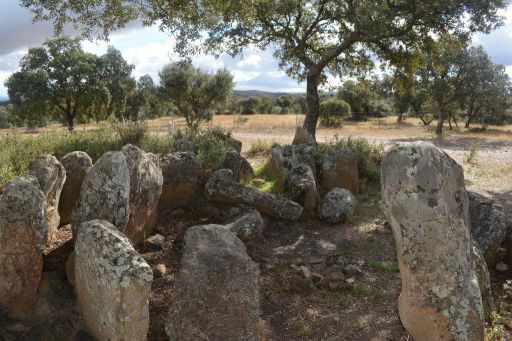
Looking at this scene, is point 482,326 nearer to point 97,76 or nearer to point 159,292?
point 159,292

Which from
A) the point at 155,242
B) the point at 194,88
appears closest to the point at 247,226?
the point at 155,242

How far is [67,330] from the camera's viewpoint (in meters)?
4.75

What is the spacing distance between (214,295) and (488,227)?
466cm

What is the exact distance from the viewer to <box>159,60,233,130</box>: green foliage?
3344 cm

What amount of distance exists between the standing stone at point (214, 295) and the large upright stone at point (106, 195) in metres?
0.93

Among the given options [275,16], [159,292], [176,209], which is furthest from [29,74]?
[159,292]

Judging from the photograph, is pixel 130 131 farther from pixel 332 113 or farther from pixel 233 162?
pixel 332 113

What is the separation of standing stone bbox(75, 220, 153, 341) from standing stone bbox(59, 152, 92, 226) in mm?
3125

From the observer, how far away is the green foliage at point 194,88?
33.4 m

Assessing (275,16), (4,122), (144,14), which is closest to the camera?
(144,14)

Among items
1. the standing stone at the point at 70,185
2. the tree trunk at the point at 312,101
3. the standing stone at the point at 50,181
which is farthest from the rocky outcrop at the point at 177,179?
the tree trunk at the point at 312,101

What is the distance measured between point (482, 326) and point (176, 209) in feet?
19.8

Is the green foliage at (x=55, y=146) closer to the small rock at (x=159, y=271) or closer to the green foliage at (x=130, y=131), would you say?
the green foliage at (x=130, y=131)

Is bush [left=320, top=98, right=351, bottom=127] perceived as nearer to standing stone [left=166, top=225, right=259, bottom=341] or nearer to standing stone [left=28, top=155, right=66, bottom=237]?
standing stone [left=28, top=155, right=66, bottom=237]
